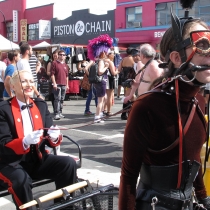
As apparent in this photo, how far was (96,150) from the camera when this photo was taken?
607 centimetres

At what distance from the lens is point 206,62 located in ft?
5.16

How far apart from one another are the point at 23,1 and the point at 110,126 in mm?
28685

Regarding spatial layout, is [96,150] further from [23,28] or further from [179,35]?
[23,28]

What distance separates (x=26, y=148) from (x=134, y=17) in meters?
25.6

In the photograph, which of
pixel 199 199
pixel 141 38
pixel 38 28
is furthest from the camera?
pixel 38 28

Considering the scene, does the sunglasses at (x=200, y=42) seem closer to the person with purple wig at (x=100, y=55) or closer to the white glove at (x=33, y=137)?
the white glove at (x=33, y=137)

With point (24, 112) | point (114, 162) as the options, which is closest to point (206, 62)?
point (24, 112)

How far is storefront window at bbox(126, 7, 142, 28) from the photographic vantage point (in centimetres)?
2695

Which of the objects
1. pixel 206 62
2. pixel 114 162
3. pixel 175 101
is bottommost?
pixel 114 162

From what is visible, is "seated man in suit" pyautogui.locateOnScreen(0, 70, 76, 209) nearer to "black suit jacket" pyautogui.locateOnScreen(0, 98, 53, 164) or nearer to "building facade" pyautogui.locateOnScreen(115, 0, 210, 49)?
"black suit jacket" pyautogui.locateOnScreen(0, 98, 53, 164)

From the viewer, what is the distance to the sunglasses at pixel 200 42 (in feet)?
5.12

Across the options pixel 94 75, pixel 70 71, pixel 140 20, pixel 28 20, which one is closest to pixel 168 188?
pixel 94 75

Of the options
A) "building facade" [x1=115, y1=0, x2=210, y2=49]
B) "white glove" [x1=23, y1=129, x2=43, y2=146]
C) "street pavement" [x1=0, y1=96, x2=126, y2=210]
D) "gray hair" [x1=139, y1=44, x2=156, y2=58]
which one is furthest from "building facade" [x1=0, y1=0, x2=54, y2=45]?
"white glove" [x1=23, y1=129, x2=43, y2=146]

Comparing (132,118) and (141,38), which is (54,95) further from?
(141,38)
